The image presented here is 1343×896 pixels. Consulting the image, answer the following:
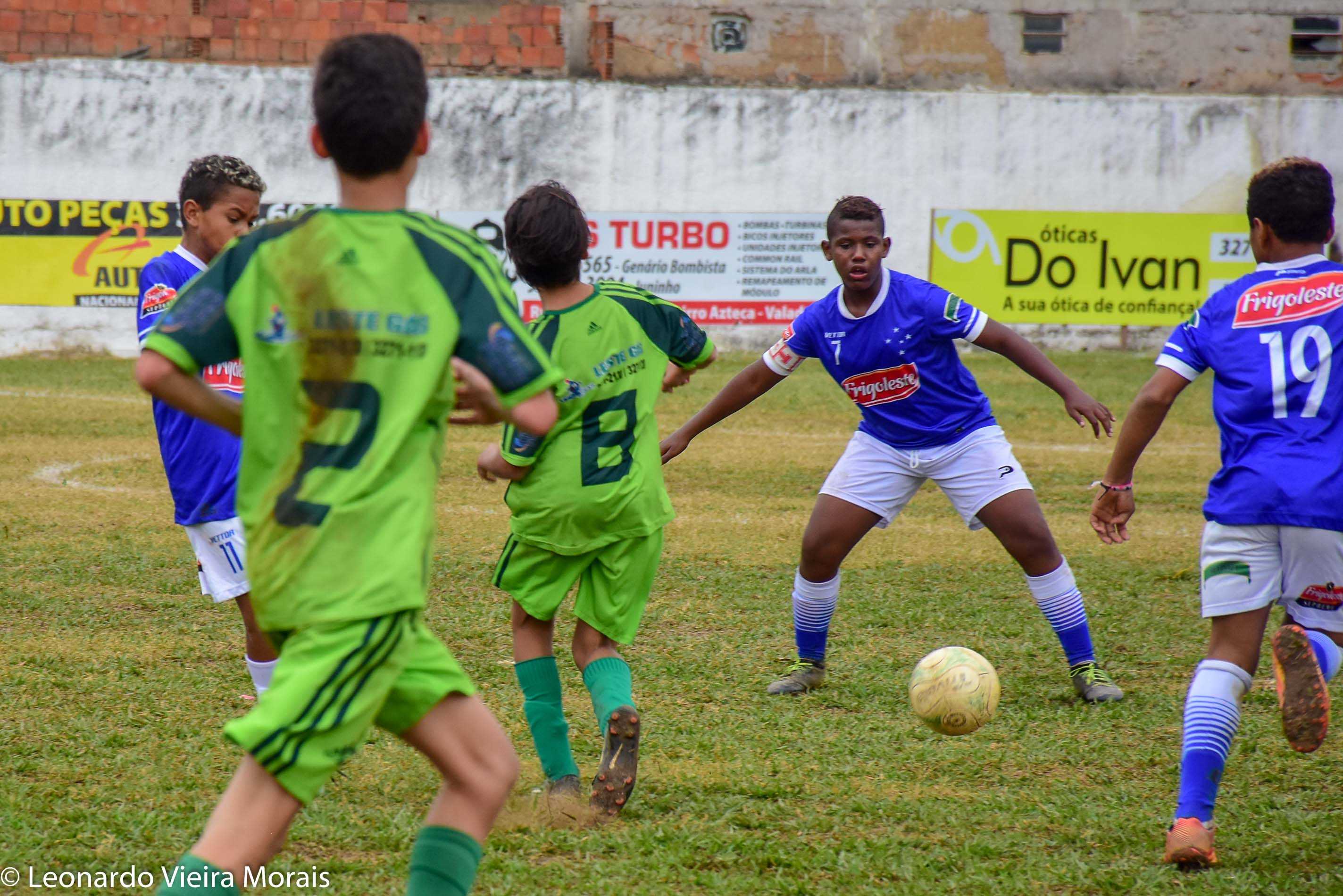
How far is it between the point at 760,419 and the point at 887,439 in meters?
8.44

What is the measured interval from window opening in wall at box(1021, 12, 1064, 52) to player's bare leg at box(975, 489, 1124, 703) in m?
19.5

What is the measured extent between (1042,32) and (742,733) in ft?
68.8

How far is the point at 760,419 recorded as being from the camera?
13.9 metres

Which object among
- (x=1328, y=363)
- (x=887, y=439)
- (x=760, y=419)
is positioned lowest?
(x=760, y=419)

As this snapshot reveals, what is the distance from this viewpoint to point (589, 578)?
396 cm

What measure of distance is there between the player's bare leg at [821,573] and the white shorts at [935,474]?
6cm

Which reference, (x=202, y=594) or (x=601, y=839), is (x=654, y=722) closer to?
(x=601, y=839)

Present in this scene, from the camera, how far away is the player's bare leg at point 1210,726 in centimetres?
354

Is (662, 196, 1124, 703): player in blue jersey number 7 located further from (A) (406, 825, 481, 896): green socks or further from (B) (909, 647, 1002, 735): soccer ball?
(A) (406, 825, 481, 896): green socks

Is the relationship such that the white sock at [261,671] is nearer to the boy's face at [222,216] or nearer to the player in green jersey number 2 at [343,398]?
the boy's face at [222,216]

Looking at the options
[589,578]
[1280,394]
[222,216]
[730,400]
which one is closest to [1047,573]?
[730,400]

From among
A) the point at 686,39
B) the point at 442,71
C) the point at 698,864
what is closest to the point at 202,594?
the point at 698,864

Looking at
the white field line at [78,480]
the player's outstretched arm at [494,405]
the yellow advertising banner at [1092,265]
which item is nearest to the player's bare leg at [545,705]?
the player's outstretched arm at [494,405]

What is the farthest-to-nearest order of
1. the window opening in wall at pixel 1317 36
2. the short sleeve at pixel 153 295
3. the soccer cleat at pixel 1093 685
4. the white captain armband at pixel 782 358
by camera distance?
the window opening in wall at pixel 1317 36, the white captain armband at pixel 782 358, the soccer cleat at pixel 1093 685, the short sleeve at pixel 153 295
